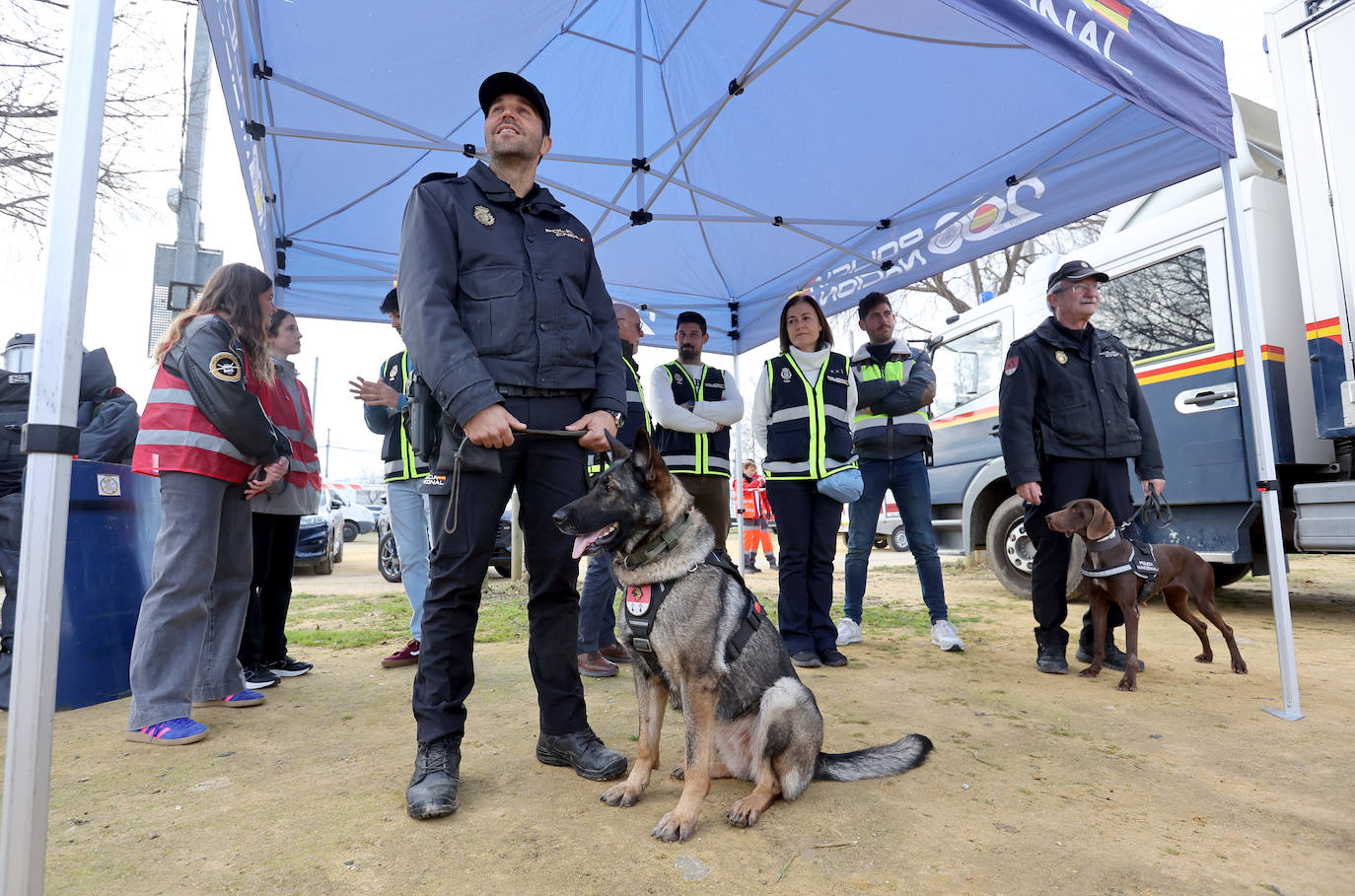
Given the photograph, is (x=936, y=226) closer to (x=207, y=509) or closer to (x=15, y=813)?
(x=207, y=509)

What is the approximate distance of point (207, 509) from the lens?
9.26 ft

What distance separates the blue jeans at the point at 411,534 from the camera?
387cm

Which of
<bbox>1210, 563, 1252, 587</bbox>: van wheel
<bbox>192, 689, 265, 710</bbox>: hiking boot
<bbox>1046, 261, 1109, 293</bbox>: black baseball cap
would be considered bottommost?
<bbox>192, 689, 265, 710</bbox>: hiking boot

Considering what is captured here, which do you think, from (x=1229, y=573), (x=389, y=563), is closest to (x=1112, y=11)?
(x=1229, y=573)

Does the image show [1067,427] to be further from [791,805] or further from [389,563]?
[389,563]

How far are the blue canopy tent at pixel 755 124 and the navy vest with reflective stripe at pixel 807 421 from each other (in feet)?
6.22

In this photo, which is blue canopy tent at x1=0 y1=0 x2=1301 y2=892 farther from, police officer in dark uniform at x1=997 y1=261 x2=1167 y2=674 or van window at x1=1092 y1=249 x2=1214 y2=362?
van window at x1=1092 y1=249 x2=1214 y2=362

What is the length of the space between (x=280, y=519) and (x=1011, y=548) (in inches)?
241

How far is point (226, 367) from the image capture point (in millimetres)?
2809

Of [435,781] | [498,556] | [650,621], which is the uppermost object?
[650,621]

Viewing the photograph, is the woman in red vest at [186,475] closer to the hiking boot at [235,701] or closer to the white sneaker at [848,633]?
the hiking boot at [235,701]

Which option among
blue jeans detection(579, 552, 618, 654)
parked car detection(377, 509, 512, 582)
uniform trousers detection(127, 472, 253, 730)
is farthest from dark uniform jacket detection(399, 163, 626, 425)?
parked car detection(377, 509, 512, 582)

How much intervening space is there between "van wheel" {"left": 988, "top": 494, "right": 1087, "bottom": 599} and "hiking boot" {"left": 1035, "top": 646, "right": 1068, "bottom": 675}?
8.87ft

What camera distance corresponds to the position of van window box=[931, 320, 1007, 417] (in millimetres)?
6891
